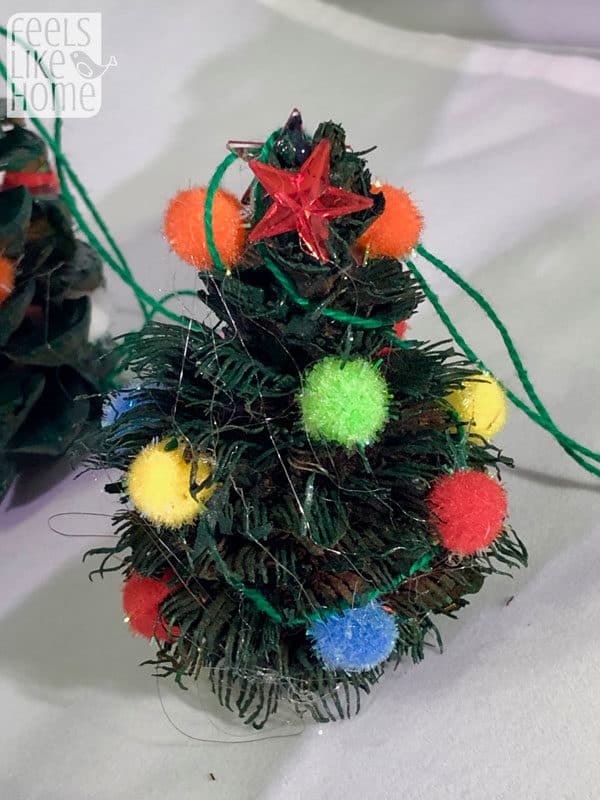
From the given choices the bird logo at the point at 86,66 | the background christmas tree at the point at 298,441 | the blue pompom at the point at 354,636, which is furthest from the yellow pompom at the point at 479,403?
the bird logo at the point at 86,66

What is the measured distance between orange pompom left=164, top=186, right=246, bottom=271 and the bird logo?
0.44 meters

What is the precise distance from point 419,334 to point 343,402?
0.38 m

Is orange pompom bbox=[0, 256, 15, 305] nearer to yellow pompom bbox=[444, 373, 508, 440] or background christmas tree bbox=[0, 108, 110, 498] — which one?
background christmas tree bbox=[0, 108, 110, 498]

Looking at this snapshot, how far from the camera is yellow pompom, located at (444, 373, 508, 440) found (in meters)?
0.41

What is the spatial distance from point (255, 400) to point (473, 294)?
0.20 metres

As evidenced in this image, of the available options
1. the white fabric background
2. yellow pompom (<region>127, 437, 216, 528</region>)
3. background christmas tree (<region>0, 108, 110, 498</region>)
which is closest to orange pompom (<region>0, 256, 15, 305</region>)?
background christmas tree (<region>0, 108, 110, 498</region>)

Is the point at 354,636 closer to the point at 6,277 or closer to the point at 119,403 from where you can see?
the point at 119,403

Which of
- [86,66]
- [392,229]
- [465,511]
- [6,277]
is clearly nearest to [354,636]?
[465,511]

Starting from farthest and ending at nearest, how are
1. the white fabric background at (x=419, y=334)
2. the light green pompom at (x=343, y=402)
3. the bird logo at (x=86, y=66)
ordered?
the bird logo at (x=86, y=66) < the white fabric background at (x=419, y=334) < the light green pompom at (x=343, y=402)

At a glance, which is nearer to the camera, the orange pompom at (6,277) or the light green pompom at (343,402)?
the light green pompom at (343,402)

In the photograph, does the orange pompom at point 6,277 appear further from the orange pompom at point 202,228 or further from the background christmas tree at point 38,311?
the orange pompom at point 202,228

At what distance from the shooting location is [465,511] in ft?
1.23

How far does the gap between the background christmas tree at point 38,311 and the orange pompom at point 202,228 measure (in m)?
0.18

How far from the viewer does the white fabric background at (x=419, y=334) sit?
0.45 m
